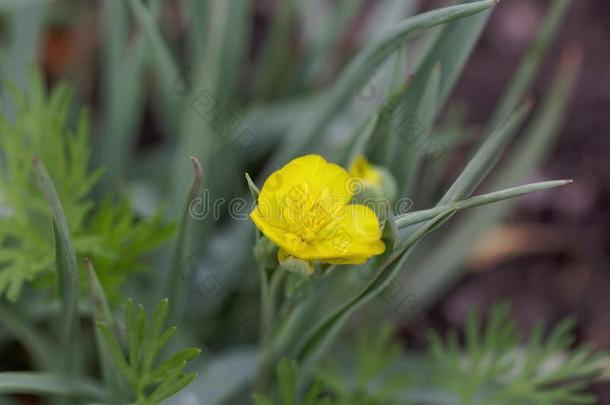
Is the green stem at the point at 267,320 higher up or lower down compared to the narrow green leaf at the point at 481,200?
lower down

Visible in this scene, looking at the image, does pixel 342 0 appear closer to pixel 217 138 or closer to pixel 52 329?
pixel 217 138

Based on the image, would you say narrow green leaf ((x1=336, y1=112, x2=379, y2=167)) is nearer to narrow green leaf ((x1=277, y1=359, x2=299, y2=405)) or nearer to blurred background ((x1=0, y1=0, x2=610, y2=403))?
narrow green leaf ((x1=277, y1=359, x2=299, y2=405))

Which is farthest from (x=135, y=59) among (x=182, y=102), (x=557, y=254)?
(x=557, y=254)

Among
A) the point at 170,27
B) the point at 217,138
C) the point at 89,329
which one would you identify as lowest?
the point at 89,329

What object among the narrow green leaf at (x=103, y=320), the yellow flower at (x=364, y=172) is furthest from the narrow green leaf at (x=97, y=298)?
the yellow flower at (x=364, y=172)

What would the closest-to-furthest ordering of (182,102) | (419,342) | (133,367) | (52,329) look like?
1. (133,367)
2. (52,329)
3. (182,102)
4. (419,342)

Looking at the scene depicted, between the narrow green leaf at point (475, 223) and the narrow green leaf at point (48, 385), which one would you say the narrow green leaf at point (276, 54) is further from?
the narrow green leaf at point (48, 385)

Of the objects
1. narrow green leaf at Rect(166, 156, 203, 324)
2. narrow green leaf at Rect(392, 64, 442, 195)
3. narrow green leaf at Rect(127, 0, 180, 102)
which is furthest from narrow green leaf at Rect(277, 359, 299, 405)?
narrow green leaf at Rect(127, 0, 180, 102)
